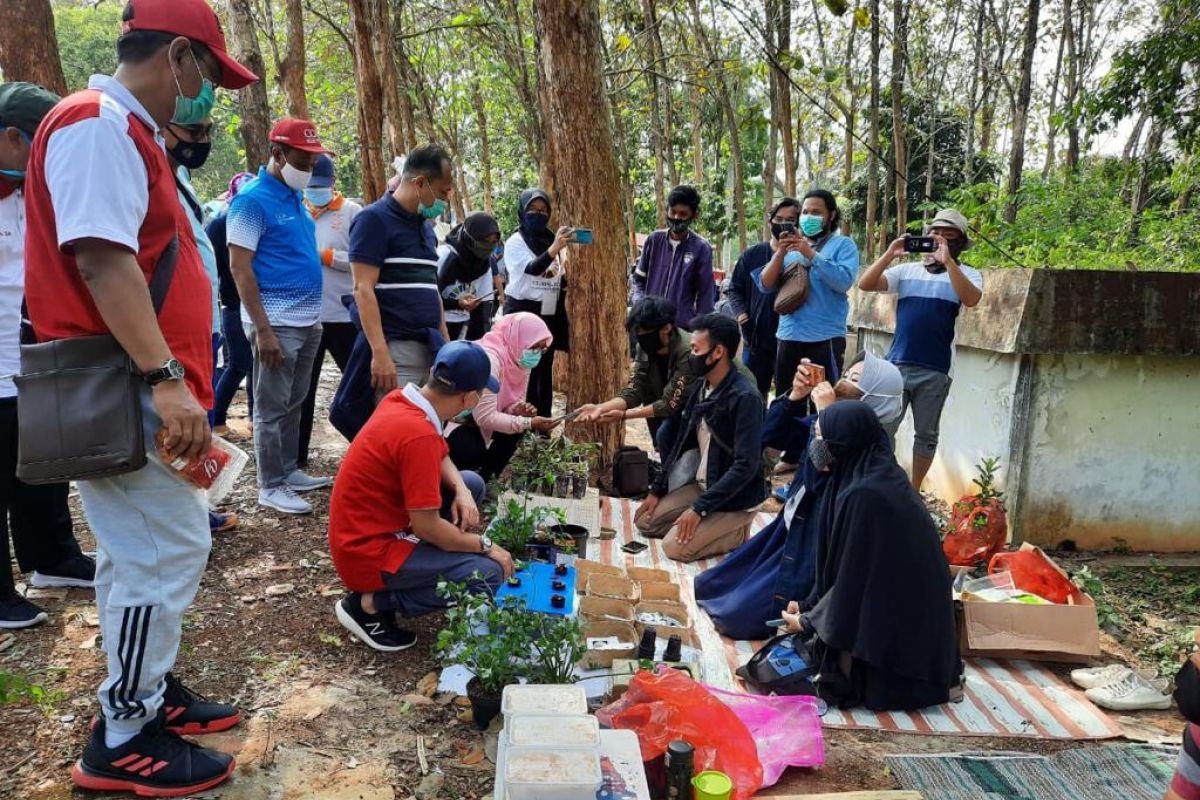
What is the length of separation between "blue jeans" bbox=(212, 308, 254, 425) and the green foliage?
3.04 metres

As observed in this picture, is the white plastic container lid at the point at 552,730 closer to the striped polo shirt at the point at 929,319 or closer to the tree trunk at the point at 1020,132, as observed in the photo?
the striped polo shirt at the point at 929,319

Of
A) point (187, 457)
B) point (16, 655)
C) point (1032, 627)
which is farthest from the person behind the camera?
point (1032, 627)

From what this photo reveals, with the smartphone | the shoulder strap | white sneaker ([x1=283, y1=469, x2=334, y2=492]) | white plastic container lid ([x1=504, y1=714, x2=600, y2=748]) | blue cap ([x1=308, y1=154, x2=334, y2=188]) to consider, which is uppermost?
blue cap ([x1=308, y1=154, x2=334, y2=188])

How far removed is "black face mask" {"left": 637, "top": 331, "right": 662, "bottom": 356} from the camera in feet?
17.1

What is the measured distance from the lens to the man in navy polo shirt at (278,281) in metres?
4.00

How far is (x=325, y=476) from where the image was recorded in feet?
16.7

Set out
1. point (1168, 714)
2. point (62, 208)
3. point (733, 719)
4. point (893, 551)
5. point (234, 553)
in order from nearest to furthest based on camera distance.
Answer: point (62, 208)
point (733, 719)
point (893, 551)
point (1168, 714)
point (234, 553)

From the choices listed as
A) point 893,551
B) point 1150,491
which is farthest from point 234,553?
point 1150,491

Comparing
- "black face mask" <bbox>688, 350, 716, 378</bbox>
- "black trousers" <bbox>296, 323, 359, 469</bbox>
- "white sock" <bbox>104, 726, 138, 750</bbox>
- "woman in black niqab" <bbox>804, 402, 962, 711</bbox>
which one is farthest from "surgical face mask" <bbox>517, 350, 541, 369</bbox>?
"white sock" <bbox>104, 726, 138, 750</bbox>

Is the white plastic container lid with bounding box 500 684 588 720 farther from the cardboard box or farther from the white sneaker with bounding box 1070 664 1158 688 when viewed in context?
the white sneaker with bounding box 1070 664 1158 688

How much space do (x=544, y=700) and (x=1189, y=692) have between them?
161 cm

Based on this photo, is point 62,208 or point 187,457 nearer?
point 62,208

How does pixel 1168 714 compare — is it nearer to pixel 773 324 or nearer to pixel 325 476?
pixel 773 324

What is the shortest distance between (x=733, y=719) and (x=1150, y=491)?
158 inches
